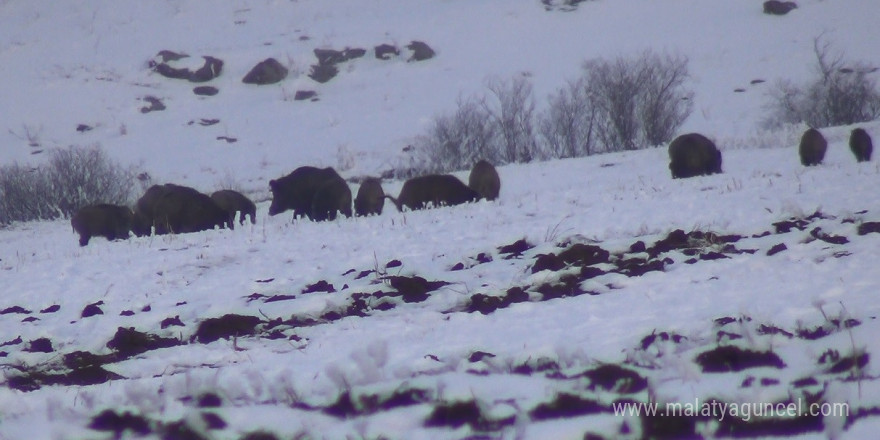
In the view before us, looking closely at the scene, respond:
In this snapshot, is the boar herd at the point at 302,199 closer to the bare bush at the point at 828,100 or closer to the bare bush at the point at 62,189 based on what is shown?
the bare bush at the point at 62,189

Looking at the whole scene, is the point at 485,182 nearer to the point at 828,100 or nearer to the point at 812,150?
the point at 812,150

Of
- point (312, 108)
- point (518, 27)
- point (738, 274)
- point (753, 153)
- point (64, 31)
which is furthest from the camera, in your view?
point (64, 31)

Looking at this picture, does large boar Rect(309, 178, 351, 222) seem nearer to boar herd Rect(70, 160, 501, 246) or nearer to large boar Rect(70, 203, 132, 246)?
boar herd Rect(70, 160, 501, 246)

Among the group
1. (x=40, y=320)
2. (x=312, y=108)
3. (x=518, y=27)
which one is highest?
(x=518, y=27)

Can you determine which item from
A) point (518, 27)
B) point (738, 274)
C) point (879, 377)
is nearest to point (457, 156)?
point (518, 27)

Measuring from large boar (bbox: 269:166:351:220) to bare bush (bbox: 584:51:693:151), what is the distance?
1036 inches

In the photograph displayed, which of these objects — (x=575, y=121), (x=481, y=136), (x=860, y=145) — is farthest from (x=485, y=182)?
(x=575, y=121)

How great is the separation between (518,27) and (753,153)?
3472 centimetres

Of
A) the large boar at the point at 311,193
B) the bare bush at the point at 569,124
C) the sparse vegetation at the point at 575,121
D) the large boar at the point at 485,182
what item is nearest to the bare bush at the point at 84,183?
the sparse vegetation at the point at 575,121

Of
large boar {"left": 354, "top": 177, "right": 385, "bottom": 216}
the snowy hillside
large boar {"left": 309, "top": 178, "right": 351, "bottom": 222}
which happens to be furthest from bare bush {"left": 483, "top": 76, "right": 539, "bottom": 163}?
the snowy hillside

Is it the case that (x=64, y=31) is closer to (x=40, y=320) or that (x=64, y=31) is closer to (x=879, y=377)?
(x=40, y=320)

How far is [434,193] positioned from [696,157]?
6.35 m

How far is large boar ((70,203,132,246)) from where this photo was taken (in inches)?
653

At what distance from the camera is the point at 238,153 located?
4316 cm
